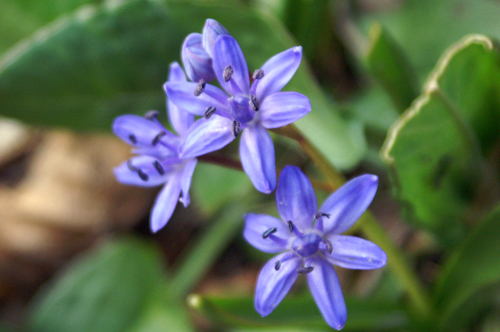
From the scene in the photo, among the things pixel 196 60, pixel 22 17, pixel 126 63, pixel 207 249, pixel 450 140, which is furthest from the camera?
pixel 207 249

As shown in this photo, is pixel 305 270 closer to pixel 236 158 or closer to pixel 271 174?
pixel 271 174

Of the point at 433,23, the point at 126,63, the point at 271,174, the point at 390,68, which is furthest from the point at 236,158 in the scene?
the point at 271,174

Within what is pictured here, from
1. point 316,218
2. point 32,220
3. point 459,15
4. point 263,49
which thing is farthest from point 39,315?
point 459,15

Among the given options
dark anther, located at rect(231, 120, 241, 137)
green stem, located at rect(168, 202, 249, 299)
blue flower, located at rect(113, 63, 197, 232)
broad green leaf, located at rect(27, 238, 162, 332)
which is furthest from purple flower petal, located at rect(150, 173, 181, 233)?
broad green leaf, located at rect(27, 238, 162, 332)

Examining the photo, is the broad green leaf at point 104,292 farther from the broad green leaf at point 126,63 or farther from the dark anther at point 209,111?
the dark anther at point 209,111

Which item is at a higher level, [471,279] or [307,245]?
[307,245]

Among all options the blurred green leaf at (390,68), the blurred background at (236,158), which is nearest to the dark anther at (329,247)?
the blurred background at (236,158)
